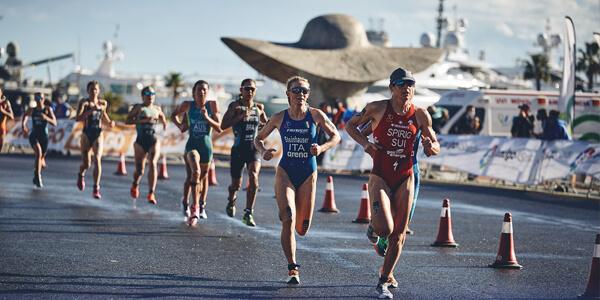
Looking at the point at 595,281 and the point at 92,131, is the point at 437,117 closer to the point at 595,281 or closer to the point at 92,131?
the point at 92,131

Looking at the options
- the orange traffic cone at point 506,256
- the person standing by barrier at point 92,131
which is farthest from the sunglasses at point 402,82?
the person standing by barrier at point 92,131

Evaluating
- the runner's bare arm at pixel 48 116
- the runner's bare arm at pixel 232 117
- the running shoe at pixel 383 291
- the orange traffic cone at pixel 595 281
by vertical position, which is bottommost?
the running shoe at pixel 383 291

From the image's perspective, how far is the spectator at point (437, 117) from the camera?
95.3 ft

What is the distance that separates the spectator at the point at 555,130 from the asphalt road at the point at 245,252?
9.91ft

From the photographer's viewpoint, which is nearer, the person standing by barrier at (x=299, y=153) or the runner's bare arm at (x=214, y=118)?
the person standing by barrier at (x=299, y=153)

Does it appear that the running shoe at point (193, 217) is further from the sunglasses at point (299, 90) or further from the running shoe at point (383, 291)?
the running shoe at point (383, 291)

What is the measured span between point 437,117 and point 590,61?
56.9 metres

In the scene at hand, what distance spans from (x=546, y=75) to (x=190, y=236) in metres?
86.6

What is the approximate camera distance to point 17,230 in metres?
14.1

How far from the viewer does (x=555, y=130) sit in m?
24.6

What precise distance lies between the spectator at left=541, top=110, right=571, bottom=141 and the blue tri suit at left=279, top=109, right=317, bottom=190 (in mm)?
14752

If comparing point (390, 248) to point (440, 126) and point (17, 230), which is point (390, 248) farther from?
point (440, 126)

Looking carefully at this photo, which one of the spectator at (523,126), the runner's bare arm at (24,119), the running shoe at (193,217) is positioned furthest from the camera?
the spectator at (523,126)

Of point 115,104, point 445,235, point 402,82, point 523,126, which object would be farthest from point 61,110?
point 115,104
